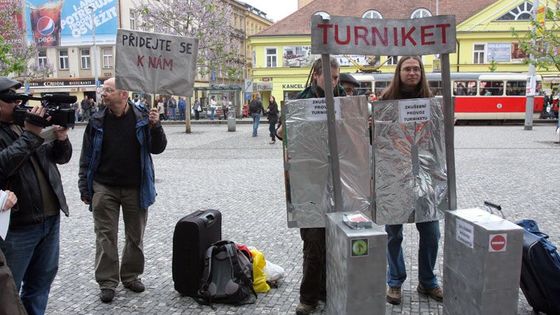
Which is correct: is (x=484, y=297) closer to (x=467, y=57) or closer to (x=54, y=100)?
(x=54, y=100)

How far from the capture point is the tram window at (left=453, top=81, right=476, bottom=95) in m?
27.4

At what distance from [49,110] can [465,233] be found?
8.28 feet

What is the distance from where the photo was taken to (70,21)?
145 ft

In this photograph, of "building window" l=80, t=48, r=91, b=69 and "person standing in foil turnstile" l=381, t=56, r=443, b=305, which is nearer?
"person standing in foil turnstile" l=381, t=56, r=443, b=305

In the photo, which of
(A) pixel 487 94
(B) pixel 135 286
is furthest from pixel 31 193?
(A) pixel 487 94

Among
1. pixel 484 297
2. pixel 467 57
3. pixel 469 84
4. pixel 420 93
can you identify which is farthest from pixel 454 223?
pixel 467 57

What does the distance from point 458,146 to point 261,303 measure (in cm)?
1296

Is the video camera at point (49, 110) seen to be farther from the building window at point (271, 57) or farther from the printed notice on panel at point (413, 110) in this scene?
the building window at point (271, 57)

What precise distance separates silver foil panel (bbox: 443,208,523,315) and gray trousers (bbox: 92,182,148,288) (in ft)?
8.78

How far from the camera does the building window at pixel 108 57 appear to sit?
Result: 44250 millimetres

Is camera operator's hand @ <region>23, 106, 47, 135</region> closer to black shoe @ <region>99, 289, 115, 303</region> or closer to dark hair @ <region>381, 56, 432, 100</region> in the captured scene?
black shoe @ <region>99, 289, 115, 303</region>

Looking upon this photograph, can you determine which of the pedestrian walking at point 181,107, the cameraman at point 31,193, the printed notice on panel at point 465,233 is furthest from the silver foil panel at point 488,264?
the pedestrian walking at point 181,107

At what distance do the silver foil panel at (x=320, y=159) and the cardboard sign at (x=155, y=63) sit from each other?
1.11 meters

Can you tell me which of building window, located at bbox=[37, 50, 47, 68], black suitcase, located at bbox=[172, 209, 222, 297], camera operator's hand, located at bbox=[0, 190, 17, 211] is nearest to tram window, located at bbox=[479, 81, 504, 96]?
black suitcase, located at bbox=[172, 209, 222, 297]
